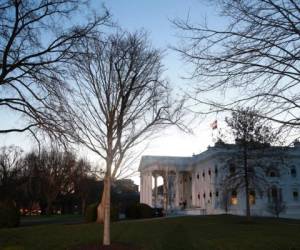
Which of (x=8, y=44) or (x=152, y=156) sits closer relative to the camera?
(x=8, y=44)

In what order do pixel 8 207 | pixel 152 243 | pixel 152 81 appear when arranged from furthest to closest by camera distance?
pixel 8 207 → pixel 152 81 → pixel 152 243

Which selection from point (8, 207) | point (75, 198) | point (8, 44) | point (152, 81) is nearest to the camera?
point (8, 44)

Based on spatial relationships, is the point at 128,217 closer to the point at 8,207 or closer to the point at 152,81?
the point at 8,207

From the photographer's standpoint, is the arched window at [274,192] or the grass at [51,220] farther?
the arched window at [274,192]

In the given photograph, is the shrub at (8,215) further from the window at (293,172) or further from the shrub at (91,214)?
the window at (293,172)

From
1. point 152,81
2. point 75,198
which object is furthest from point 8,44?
point 75,198

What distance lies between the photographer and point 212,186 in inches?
2406

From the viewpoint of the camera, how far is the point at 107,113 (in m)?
16.1

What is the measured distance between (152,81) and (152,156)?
54.8 metres

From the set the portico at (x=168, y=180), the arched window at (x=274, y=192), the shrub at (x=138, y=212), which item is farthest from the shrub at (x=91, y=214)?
the portico at (x=168, y=180)

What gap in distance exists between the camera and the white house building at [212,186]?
50.3 meters

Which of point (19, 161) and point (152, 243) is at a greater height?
point (19, 161)

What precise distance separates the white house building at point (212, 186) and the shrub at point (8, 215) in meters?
18.2

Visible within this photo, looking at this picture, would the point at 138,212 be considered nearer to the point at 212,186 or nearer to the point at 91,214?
the point at 91,214
